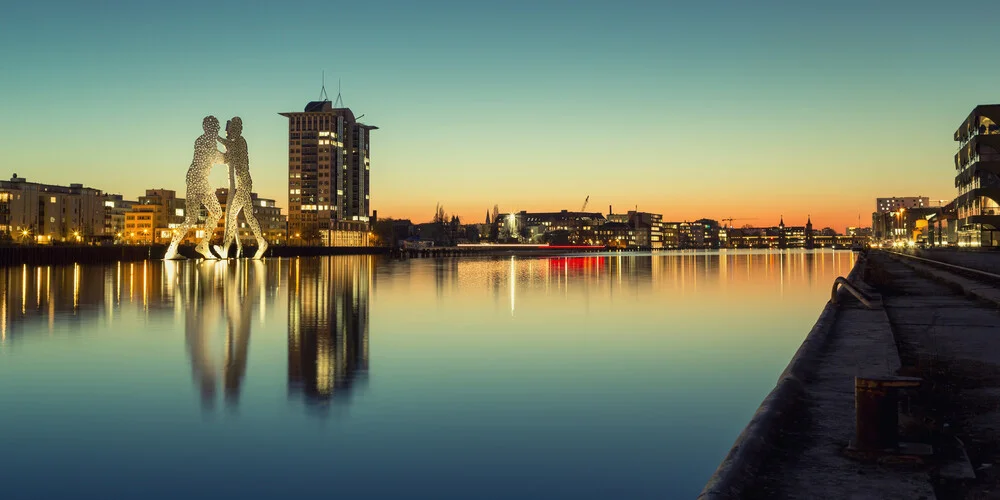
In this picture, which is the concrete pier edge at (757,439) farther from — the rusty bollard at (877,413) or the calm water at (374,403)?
the calm water at (374,403)

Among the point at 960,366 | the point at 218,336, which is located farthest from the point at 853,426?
the point at 218,336

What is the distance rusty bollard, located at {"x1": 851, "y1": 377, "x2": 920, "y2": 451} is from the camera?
6.96m

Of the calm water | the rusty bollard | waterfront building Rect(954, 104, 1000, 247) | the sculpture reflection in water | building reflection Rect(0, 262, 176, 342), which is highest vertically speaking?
waterfront building Rect(954, 104, 1000, 247)

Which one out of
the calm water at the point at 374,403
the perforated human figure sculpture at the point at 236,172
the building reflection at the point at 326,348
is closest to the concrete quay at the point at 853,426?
the calm water at the point at 374,403

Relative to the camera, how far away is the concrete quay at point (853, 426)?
20.9 feet

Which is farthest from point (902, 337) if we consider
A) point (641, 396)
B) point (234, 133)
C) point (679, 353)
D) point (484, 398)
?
point (234, 133)

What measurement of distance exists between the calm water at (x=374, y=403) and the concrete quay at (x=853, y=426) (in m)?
1.23

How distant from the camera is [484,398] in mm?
13359

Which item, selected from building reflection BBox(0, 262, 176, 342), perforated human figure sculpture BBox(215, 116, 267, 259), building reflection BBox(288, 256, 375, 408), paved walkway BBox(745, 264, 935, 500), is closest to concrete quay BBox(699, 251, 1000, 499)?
paved walkway BBox(745, 264, 935, 500)

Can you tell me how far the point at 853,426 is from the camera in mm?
8312

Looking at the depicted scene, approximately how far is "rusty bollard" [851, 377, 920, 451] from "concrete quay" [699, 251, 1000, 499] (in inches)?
4.4

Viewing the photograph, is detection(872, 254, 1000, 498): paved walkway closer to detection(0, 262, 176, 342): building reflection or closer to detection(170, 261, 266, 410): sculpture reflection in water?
detection(170, 261, 266, 410): sculpture reflection in water

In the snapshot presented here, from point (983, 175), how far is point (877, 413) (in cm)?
11365

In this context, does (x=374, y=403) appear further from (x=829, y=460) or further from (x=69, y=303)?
(x=69, y=303)
